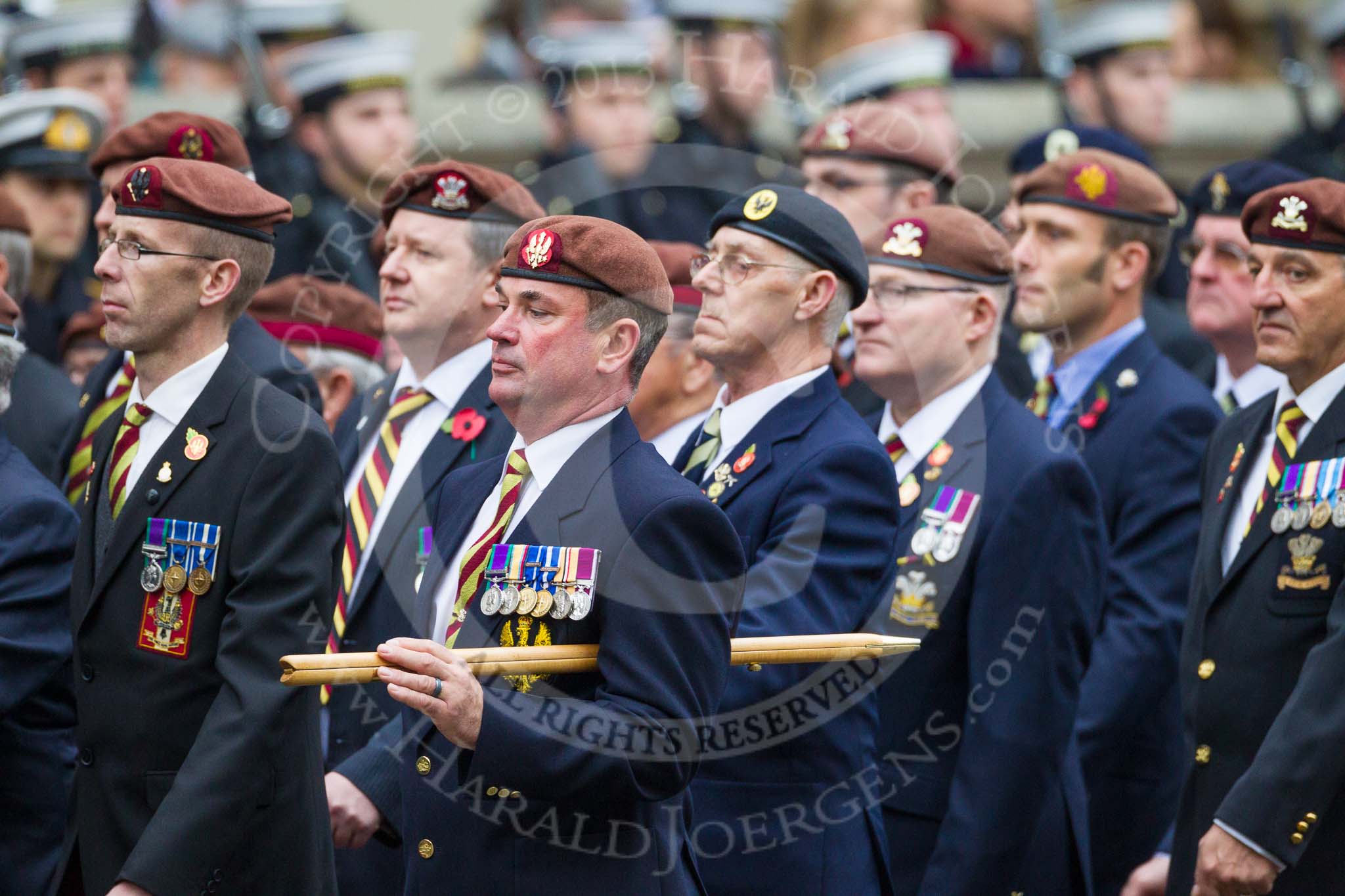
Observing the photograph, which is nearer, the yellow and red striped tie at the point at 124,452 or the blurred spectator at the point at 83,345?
the yellow and red striped tie at the point at 124,452

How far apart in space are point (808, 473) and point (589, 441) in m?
0.83

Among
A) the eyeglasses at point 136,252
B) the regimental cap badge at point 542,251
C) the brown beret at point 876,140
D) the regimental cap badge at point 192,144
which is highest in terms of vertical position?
the brown beret at point 876,140

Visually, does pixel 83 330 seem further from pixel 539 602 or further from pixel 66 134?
pixel 539 602

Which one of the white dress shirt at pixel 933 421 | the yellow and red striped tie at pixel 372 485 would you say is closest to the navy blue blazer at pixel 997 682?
the white dress shirt at pixel 933 421

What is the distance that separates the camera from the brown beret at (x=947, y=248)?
18.6 feet

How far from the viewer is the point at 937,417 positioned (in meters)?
5.44

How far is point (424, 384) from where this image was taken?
5.47 m

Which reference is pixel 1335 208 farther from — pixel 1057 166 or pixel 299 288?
pixel 299 288

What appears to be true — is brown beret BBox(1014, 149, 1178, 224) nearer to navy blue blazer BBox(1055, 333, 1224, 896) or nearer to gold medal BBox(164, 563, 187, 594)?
navy blue blazer BBox(1055, 333, 1224, 896)

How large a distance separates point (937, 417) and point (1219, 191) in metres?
2.07

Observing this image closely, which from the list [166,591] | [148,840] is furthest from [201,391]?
[148,840]

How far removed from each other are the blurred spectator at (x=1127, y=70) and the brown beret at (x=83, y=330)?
5.16 meters

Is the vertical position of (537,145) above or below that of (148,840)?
above

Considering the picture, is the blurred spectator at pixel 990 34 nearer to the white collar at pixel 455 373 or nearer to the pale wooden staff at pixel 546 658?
the white collar at pixel 455 373
